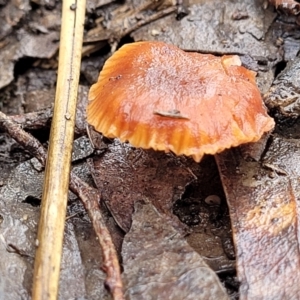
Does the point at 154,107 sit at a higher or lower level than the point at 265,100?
lower

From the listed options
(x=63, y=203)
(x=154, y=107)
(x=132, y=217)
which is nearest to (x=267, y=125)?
(x=154, y=107)

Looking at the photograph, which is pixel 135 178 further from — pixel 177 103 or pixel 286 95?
pixel 286 95

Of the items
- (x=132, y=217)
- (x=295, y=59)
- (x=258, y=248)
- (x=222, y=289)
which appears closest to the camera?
Result: (x=222, y=289)

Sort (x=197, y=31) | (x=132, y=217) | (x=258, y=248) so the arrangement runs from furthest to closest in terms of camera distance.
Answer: (x=197, y=31), (x=132, y=217), (x=258, y=248)

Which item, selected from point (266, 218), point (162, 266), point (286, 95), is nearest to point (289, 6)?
point (286, 95)

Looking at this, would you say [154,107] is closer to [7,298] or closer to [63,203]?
[63,203]
